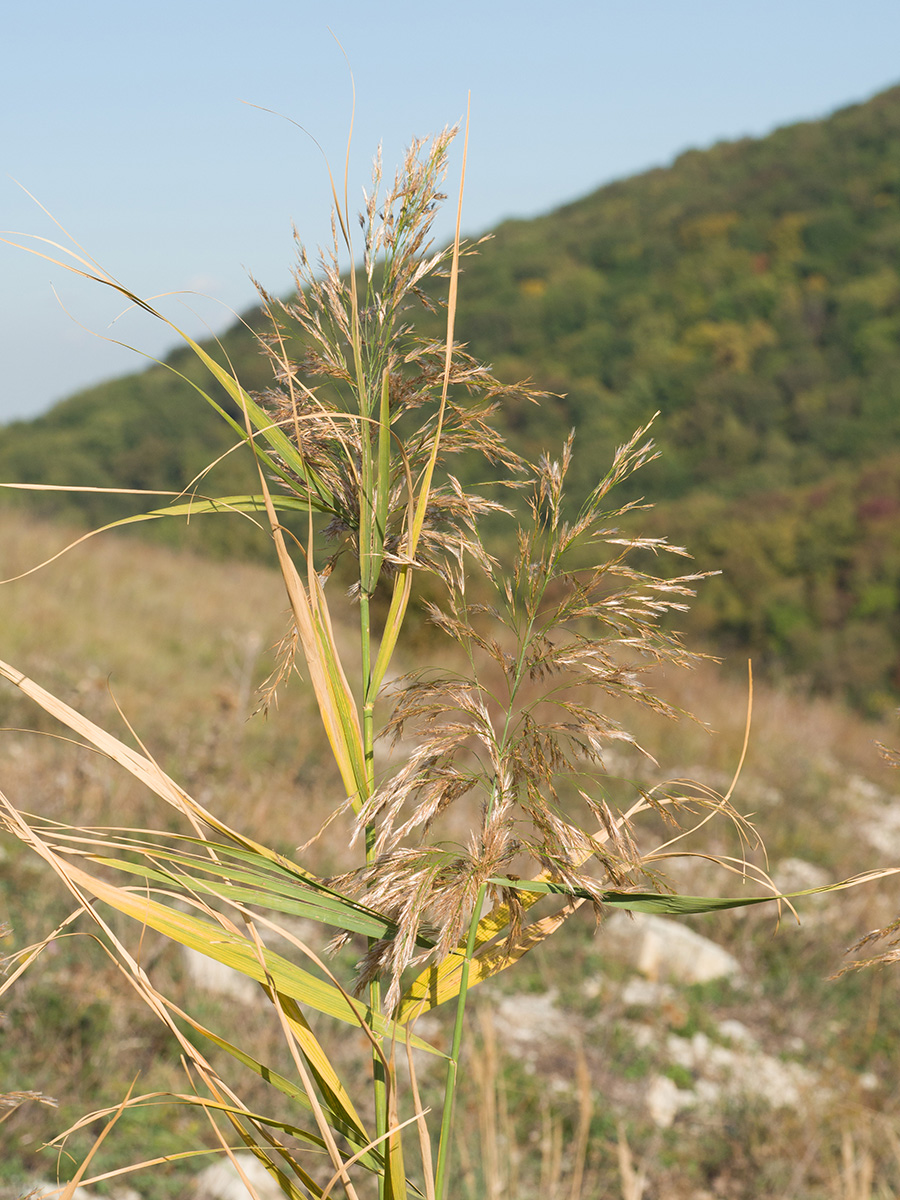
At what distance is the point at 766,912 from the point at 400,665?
4.26 metres

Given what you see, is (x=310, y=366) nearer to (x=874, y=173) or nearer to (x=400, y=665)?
(x=400, y=665)

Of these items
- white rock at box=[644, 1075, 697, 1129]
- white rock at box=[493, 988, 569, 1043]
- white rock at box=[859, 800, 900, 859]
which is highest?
white rock at box=[493, 988, 569, 1043]

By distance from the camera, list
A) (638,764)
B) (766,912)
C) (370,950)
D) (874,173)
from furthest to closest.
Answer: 1. (874,173)
2. (638,764)
3. (766,912)
4. (370,950)

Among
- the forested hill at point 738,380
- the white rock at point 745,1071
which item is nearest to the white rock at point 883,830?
the white rock at point 745,1071

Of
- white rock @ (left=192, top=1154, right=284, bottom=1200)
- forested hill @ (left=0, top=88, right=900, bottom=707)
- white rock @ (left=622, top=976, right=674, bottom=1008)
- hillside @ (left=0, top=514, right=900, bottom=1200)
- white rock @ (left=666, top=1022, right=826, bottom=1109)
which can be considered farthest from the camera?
forested hill @ (left=0, top=88, right=900, bottom=707)

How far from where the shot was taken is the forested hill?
1434 centimetres

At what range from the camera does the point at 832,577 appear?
1428 cm

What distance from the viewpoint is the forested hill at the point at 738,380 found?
47.0ft

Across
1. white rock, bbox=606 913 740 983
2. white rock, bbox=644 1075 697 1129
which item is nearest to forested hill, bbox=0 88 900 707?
white rock, bbox=606 913 740 983

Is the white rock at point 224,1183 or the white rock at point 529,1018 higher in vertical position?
the white rock at point 224,1183

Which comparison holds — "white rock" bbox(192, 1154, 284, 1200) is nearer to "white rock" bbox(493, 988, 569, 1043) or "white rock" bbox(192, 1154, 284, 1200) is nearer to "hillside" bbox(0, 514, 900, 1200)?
"hillside" bbox(0, 514, 900, 1200)

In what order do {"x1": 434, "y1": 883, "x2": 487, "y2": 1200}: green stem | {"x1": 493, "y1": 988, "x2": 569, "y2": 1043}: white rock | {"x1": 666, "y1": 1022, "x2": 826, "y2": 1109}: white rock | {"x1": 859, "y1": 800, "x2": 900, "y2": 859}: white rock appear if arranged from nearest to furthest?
1. {"x1": 434, "y1": 883, "x2": 487, "y2": 1200}: green stem
2. {"x1": 666, "y1": 1022, "x2": 826, "y2": 1109}: white rock
3. {"x1": 493, "y1": 988, "x2": 569, "y2": 1043}: white rock
4. {"x1": 859, "y1": 800, "x2": 900, "y2": 859}: white rock

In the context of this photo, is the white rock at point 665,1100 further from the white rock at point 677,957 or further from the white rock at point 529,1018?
the white rock at point 677,957

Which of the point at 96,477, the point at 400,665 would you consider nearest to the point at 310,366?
the point at 400,665
